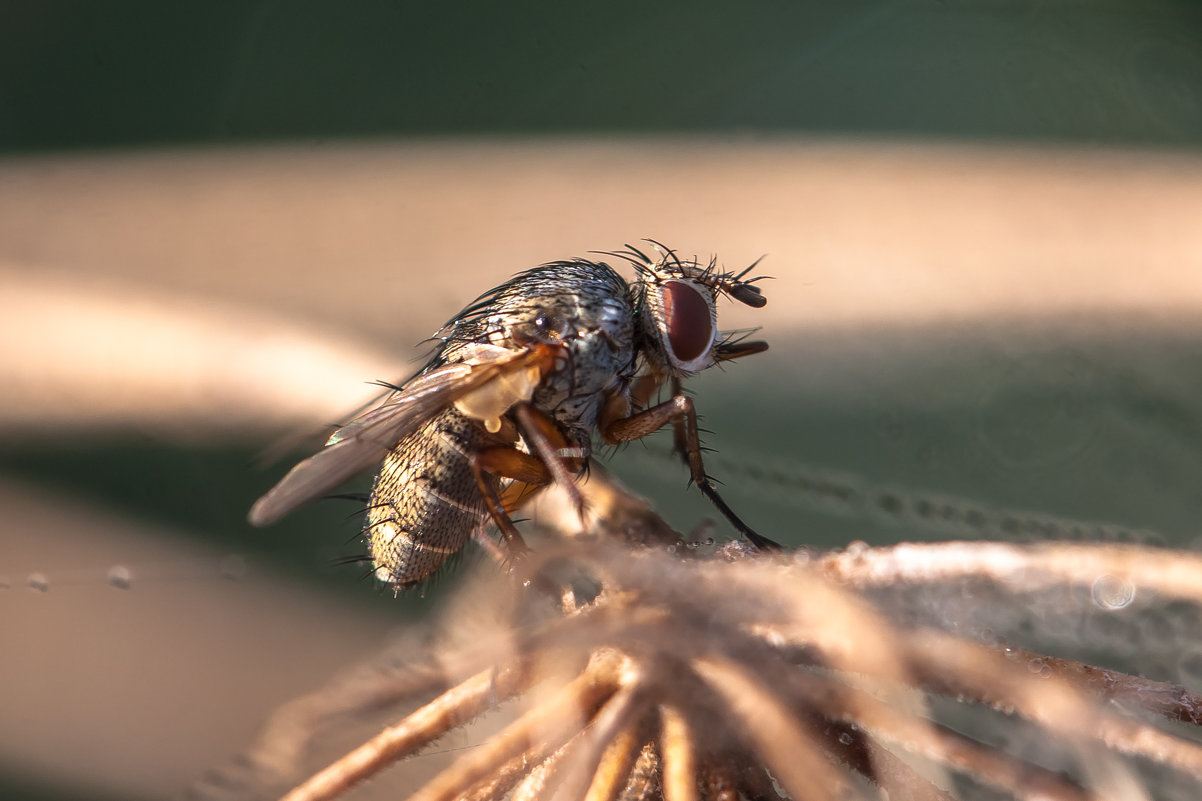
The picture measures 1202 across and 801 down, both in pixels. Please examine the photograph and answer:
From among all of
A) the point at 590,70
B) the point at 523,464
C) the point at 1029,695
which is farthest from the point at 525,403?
the point at 590,70

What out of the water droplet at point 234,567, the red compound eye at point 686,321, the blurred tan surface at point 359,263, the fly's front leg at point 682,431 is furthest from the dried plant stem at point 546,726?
the water droplet at point 234,567

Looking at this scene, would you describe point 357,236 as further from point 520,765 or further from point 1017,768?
point 1017,768

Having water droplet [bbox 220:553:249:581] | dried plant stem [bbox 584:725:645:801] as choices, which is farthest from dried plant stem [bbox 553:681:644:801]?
water droplet [bbox 220:553:249:581]

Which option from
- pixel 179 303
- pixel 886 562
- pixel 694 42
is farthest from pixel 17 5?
pixel 886 562

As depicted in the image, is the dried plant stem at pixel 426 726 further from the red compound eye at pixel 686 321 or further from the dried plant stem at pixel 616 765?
the red compound eye at pixel 686 321

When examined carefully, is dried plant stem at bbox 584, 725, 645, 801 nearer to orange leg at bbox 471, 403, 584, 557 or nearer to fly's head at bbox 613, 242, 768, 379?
orange leg at bbox 471, 403, 584, 557

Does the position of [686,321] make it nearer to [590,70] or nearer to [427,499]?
[427,499]
